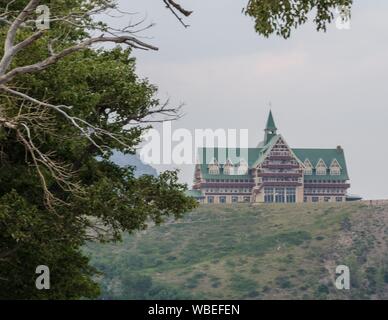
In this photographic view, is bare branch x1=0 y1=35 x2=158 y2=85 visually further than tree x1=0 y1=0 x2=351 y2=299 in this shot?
No

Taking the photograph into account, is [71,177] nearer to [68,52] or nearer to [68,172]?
[68,172]

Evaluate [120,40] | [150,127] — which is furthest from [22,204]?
[120,40]

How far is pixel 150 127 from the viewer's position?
42594 millimetres

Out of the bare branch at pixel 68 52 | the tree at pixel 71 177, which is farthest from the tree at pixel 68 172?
the bare branch at pixel 68 52

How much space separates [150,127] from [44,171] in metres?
6.76

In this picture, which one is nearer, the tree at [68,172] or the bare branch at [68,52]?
the bare branch at [68,52]

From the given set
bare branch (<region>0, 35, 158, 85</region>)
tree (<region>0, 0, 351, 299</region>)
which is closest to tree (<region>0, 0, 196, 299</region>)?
tree (<region>0, 0, 351, 299</region>)

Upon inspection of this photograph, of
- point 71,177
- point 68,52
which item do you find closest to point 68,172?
point 71,177

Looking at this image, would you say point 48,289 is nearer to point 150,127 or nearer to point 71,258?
point 71,258

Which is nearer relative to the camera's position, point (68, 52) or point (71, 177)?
point (68, 52)

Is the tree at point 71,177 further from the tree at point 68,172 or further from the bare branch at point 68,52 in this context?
the bare branch at point 68,52

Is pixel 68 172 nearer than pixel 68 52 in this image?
No

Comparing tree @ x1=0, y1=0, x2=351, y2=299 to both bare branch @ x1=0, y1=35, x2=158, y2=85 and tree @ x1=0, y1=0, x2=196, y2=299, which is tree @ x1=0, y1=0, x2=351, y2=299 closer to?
tree @ x1=0, y1=0, x2=196, y2=299
